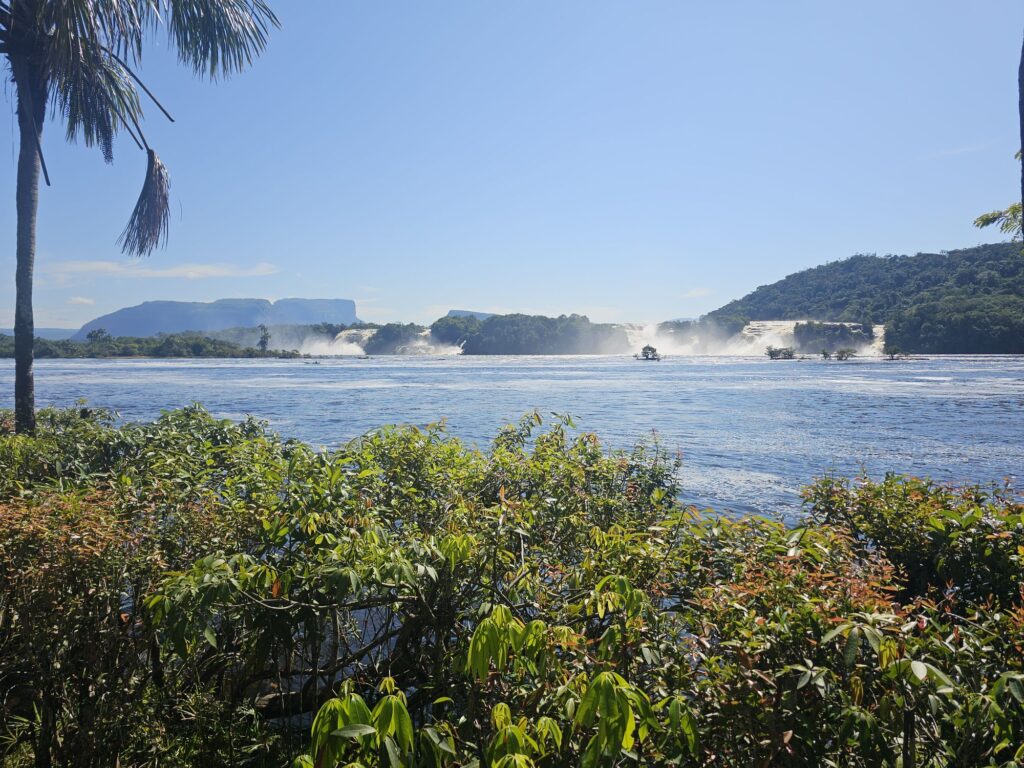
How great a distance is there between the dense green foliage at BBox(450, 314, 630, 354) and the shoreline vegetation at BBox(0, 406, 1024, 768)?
158 m

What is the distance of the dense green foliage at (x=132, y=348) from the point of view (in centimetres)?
11338

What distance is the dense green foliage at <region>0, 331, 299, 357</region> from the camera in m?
113

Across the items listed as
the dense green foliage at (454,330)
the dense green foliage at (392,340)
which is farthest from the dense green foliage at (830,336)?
the dense green foliage at (392,340)

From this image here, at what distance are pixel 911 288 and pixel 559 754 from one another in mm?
176103

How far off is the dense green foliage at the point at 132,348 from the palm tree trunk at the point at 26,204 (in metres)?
114

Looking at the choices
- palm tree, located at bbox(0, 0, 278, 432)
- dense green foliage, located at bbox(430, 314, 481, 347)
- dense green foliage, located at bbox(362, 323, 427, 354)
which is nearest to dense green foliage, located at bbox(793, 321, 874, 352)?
dense green foliage, located at bbox(430, 314, 481, 347)

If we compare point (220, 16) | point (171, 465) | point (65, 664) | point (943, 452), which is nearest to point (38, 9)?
point (220, 16)

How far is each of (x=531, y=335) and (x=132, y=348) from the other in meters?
86.5

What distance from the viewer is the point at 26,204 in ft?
31.4

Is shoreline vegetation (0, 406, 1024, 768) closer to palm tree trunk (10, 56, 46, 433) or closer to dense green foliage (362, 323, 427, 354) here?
palm tree trunk (10, 56, 46, 433)

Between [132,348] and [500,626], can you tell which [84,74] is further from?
[132,348]

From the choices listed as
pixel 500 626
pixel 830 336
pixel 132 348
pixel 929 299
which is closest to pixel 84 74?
pixel 500 626

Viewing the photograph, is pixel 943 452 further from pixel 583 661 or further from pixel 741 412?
pixel 583 661

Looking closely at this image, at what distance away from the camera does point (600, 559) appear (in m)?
3.12
